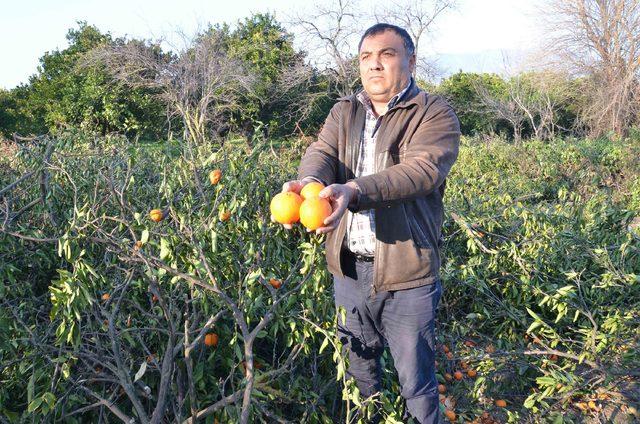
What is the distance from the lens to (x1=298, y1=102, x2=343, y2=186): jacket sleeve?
204cm

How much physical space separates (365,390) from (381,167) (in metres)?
0.86

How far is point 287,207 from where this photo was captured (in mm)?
1743

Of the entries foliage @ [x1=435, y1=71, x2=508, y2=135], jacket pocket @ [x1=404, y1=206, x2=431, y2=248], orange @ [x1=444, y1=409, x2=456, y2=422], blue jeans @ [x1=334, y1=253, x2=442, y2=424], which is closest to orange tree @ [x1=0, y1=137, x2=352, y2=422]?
blue jeans @ [x1=334, y1=253, x2=442, y2=424]

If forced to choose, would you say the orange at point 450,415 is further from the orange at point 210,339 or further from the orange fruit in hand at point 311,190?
the orange fruit in hand at point 311,190

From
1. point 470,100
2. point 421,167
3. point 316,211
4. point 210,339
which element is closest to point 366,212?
point 421,167

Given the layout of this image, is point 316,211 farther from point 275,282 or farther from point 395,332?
point 395,332

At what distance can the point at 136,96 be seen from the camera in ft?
52.9

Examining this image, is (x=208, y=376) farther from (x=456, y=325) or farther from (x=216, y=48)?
(x=216, y=48)

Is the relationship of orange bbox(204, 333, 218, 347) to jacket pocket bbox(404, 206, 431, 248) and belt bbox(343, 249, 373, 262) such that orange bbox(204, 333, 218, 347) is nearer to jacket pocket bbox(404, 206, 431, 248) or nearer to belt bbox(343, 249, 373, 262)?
belt bbox(343, 249, 373, 262)

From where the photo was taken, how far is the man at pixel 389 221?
196 cm

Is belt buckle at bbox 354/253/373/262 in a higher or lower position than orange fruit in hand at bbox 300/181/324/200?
lower

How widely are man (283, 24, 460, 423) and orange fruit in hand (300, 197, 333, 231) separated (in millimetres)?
234

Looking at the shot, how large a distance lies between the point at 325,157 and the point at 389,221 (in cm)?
36

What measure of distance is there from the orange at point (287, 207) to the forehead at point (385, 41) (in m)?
0.61
